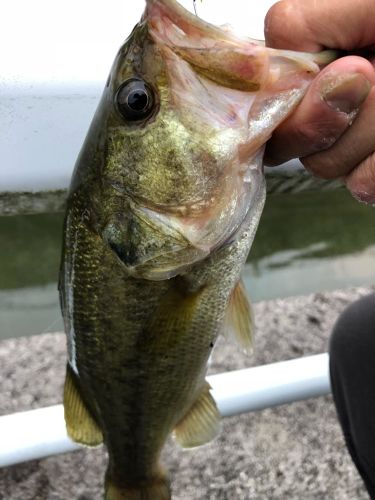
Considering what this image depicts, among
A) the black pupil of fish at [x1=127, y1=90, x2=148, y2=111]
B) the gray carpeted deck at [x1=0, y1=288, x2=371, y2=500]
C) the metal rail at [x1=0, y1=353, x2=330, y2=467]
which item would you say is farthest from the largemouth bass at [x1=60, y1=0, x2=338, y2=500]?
the gray carpeted deck at [x1=0, y1=288, x2=371, y2=500]

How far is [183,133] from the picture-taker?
0.90 meters

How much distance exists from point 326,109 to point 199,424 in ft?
2.54

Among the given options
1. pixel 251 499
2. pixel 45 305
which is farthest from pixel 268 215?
pixel 251 499

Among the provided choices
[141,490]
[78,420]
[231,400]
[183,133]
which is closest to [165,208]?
[183,133]

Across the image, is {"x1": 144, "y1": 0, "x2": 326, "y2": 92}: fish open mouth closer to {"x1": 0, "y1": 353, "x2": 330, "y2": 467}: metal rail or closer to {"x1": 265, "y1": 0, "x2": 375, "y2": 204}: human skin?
{"x1": 265, "y1": 0, "x2": 375, "y2": 204}: human skin

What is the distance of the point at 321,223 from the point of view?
3.95 metres

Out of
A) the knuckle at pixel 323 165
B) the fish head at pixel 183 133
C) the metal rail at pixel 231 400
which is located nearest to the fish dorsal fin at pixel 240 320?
the fish head at pixel 183 133

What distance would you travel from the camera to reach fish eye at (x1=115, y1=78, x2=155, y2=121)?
89cm

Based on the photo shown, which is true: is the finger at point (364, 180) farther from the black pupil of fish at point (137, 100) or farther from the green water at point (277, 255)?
the green water at point (277, 255)

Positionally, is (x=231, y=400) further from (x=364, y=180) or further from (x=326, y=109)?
(x=326, y=109)

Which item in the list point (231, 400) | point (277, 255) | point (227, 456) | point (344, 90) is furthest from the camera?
point (277, 255)

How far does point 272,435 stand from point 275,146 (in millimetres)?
1242

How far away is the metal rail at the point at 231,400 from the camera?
60.7 inches

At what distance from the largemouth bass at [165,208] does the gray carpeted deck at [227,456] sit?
2.10 ft
